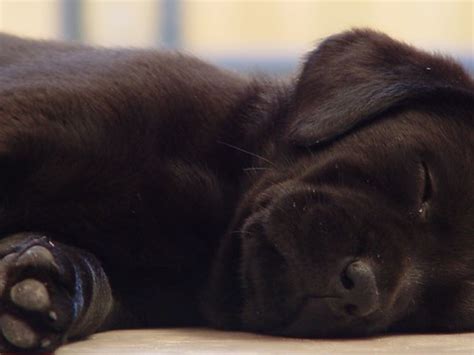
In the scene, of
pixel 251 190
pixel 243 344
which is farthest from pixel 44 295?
pixel 251 190

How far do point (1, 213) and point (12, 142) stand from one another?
0.49 feet

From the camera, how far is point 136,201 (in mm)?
2467

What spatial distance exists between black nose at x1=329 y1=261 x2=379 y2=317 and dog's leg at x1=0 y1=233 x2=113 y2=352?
0.46m

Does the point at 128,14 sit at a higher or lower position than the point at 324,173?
lower

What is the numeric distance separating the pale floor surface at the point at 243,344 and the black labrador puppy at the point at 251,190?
0.04m

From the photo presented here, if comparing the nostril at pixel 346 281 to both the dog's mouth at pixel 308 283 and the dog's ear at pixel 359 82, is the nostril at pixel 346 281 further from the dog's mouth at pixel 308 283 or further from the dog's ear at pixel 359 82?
the dog's ear at pixel 359 82

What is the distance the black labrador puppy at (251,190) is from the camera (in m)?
2.24

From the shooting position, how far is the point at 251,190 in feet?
8.27

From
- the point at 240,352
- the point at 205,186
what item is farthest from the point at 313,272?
the point at 205,186

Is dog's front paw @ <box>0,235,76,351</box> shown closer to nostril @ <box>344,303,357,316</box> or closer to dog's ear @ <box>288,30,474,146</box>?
nostril @ <box>344,303,357,316</box>

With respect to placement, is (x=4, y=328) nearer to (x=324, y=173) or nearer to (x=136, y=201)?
(x=136, y=201)

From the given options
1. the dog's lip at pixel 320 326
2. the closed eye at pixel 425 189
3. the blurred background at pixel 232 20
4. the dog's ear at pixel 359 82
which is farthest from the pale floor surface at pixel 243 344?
the blurred background at pixel 232 20

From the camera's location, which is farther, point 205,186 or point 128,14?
point 128,14

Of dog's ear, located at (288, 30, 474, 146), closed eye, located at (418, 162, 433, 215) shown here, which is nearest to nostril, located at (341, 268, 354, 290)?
closed eye, located at (418, 162, 433, 215)
